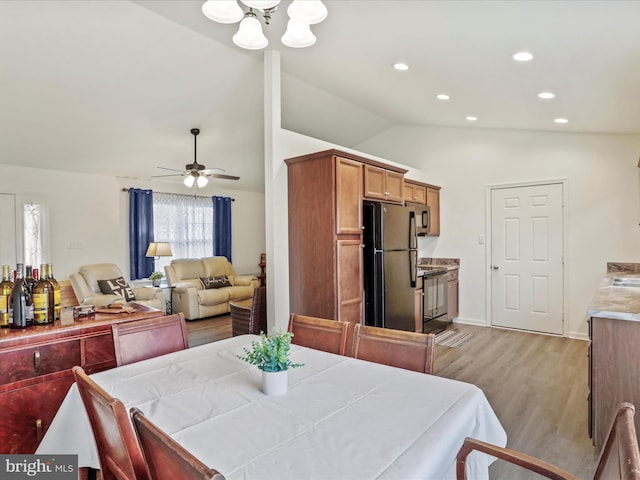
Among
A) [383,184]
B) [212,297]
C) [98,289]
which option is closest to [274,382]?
[383,184]

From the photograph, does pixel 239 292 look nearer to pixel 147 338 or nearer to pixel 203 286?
pixel 203 286

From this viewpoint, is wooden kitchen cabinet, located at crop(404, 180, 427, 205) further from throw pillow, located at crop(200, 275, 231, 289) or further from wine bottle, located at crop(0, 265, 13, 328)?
wine bottle, located at crop(0, 265, 13, 328)

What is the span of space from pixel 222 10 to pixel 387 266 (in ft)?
9.38

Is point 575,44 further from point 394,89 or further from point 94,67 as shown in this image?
point 94,67

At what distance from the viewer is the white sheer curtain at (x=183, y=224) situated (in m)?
6.82

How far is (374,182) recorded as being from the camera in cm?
399

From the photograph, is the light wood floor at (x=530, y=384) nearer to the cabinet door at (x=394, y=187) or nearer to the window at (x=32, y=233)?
the cabinet door at (x=394, y=187)

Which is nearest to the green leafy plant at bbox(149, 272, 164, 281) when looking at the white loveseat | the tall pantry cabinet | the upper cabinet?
the white loveseat

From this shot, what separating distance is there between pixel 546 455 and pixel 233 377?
77.6 inches

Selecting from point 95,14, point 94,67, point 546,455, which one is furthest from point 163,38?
point 546,455

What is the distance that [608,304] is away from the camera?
7.95ft

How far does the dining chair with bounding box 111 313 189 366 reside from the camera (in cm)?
189

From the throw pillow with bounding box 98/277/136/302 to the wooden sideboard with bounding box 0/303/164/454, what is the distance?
3.69 metres

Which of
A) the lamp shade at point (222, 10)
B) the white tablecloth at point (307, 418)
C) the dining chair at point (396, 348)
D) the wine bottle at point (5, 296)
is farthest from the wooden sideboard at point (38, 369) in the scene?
the lamp shade at point (222, 10)
